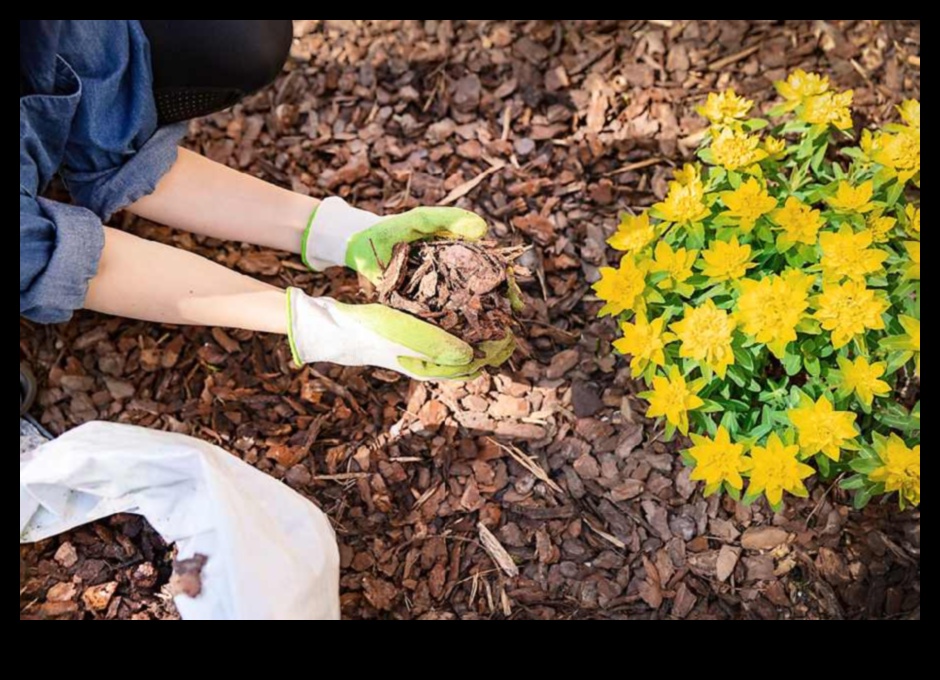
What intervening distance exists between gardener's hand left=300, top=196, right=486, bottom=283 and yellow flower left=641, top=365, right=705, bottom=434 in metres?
0.50

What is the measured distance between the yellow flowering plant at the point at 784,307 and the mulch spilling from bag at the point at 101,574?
1.04 metres

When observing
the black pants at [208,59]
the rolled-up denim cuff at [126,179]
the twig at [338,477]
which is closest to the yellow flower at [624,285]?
the twig at [338,477]

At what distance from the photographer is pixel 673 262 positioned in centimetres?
170

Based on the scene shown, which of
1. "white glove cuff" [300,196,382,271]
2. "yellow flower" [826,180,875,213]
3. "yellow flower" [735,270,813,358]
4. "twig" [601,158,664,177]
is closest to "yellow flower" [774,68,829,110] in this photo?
"yellow flower" [826,180,875,213]

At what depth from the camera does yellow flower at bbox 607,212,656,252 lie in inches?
68.4

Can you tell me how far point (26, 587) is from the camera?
175 centimetres

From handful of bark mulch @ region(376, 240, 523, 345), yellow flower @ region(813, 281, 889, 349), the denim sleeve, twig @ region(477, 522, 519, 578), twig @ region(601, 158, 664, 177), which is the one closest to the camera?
yellow flower @ region(813, 281, 889, 349)

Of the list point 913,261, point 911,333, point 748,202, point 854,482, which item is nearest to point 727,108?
point 748,202

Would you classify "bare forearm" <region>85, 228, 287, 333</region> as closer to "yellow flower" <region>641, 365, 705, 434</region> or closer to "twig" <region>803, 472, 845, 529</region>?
"yellow flower" <region>641, 365, 705, 434</region>

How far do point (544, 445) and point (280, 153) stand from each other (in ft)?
3.31

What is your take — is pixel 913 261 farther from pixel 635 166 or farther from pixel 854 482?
pixel 635 166

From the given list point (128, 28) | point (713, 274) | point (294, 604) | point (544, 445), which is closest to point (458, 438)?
point (544, 445)

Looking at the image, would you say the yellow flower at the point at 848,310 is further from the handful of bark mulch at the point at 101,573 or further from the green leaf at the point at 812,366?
the handful of bark mulch at the point at 101,573

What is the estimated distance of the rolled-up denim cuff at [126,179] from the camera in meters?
1.81
